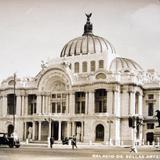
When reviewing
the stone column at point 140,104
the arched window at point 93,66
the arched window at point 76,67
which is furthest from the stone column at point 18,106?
the stone column at point 140,104

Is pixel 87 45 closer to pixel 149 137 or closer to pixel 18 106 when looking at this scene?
pixel 18 106

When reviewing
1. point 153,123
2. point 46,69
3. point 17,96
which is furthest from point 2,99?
point 153,123

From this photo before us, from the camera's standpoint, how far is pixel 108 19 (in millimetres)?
10367

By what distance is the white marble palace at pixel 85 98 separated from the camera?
66.4 ft

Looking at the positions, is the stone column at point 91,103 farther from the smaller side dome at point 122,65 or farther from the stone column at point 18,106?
the stone column at point 18,106

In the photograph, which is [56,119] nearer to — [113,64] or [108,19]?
[113,64]

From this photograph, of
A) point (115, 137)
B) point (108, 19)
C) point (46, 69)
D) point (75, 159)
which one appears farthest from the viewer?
point (46, 69)

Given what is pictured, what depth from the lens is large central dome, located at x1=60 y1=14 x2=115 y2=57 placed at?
2275 cm

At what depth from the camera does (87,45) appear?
2295 centimetres

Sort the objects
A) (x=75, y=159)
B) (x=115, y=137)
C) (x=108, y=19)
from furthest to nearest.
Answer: (x=115, y=137)
(x=108, y=19)
(x=75, y=159)

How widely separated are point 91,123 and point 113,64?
303 centimetres

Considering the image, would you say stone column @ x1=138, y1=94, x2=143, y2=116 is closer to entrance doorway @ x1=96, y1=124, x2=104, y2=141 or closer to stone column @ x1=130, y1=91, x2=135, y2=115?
stone column @ x1=130, y1=91, x2=135, y2=115

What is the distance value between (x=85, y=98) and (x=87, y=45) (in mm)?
3003

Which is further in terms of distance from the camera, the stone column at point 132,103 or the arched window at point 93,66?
the arched window at point 93,66
